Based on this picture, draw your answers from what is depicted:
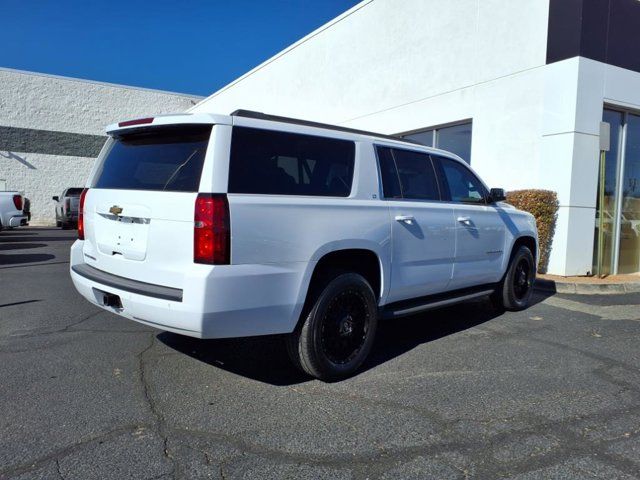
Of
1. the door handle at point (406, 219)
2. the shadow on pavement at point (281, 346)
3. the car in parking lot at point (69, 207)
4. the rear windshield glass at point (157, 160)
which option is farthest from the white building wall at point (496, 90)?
the car in parking lot at point (69, 207)

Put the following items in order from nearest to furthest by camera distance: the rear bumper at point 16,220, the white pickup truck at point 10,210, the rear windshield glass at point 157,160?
the rear windshield glass at point 157,160 < the white pickup truck at point 10,210 < the rear bumper at point 16,220

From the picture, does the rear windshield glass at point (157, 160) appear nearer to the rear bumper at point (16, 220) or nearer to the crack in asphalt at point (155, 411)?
the crack in asphalt at point (155, 411)

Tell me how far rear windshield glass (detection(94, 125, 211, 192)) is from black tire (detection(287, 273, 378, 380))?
4.24 ft

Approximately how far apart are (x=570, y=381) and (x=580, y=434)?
105 cm

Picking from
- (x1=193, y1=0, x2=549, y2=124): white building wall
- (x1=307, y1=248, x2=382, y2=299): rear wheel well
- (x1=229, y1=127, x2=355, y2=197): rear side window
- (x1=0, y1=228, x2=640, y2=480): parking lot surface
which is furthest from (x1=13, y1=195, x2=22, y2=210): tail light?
(x1=307, y1=248, x2=382, y2=299): rear wheel well

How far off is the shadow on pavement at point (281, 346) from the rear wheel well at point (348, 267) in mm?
579

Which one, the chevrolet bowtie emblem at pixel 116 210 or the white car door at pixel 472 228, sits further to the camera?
the white car door at pixel 472 228

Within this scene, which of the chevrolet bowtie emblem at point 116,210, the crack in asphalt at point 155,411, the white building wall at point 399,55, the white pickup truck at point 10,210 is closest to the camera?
the crack in asphalt at point 155,411

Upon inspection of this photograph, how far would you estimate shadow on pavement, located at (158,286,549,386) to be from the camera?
435 cm

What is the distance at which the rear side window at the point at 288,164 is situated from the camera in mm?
3607

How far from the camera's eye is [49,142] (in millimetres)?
27344

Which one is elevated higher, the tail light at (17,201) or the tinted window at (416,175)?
the tinted window at (416,175)

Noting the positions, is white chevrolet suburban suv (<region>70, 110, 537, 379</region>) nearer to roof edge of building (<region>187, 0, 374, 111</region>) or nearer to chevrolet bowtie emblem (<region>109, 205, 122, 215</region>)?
chevrolet bowtie emblem (<region>109, 205, 122, 215</region>)

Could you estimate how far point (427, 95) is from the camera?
11828mm
